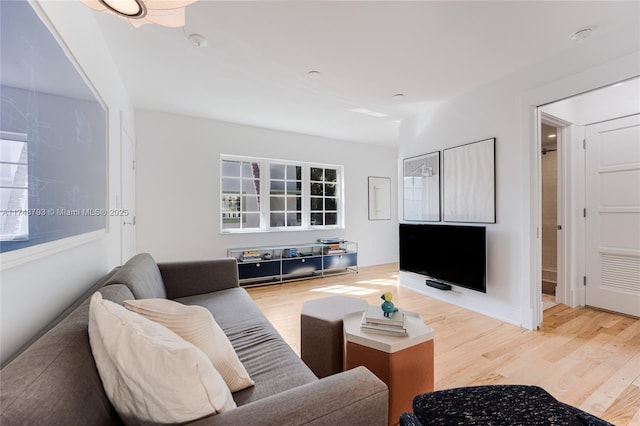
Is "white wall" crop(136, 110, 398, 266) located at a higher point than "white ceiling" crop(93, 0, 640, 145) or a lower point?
lower

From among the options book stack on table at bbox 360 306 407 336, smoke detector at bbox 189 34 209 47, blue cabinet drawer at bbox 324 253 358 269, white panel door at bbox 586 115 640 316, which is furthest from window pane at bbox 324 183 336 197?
book stack on table at bbox 360 306 407 336

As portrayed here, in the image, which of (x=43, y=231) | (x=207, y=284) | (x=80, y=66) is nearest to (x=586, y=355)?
(x=207, y=284)

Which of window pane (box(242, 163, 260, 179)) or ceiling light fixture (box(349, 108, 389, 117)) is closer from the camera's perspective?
ceiling light fixture (box(349, 108, 389, 117))

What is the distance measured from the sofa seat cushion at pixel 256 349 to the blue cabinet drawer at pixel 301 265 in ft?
7.02

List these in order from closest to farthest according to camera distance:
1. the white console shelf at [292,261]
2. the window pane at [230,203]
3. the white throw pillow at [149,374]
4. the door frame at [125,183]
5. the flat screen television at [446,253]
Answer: the white throw pillow at [149,374]
the door frame at [125,183]
the flat screen television at [446,253]
the white console shelf at [292,261]
the window pane at [230,203]

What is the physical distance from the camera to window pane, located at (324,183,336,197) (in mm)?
5277

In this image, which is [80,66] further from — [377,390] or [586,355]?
[586,355]

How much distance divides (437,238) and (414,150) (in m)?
1.33

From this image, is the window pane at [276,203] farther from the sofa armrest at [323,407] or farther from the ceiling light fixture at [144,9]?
the sofa armrest at [323,407]

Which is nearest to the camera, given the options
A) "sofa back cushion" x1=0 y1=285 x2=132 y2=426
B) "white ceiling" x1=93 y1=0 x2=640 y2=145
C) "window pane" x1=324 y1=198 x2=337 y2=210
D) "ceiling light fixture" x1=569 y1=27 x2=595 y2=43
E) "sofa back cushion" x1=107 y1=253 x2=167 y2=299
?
"sofa back cushion" x1=0 y1=285 x2=132 y2=426

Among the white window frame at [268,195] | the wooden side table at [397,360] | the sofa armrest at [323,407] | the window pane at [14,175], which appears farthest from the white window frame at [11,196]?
the white window frame at [268,195]

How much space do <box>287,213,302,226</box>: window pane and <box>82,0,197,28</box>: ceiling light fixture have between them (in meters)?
3.84

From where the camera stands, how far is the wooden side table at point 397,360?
4.58ft

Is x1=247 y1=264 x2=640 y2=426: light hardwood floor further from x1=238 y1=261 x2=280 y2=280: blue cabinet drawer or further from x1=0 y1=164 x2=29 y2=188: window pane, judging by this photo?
x1=0 y1=164 x2=29 y2=188: window pane
